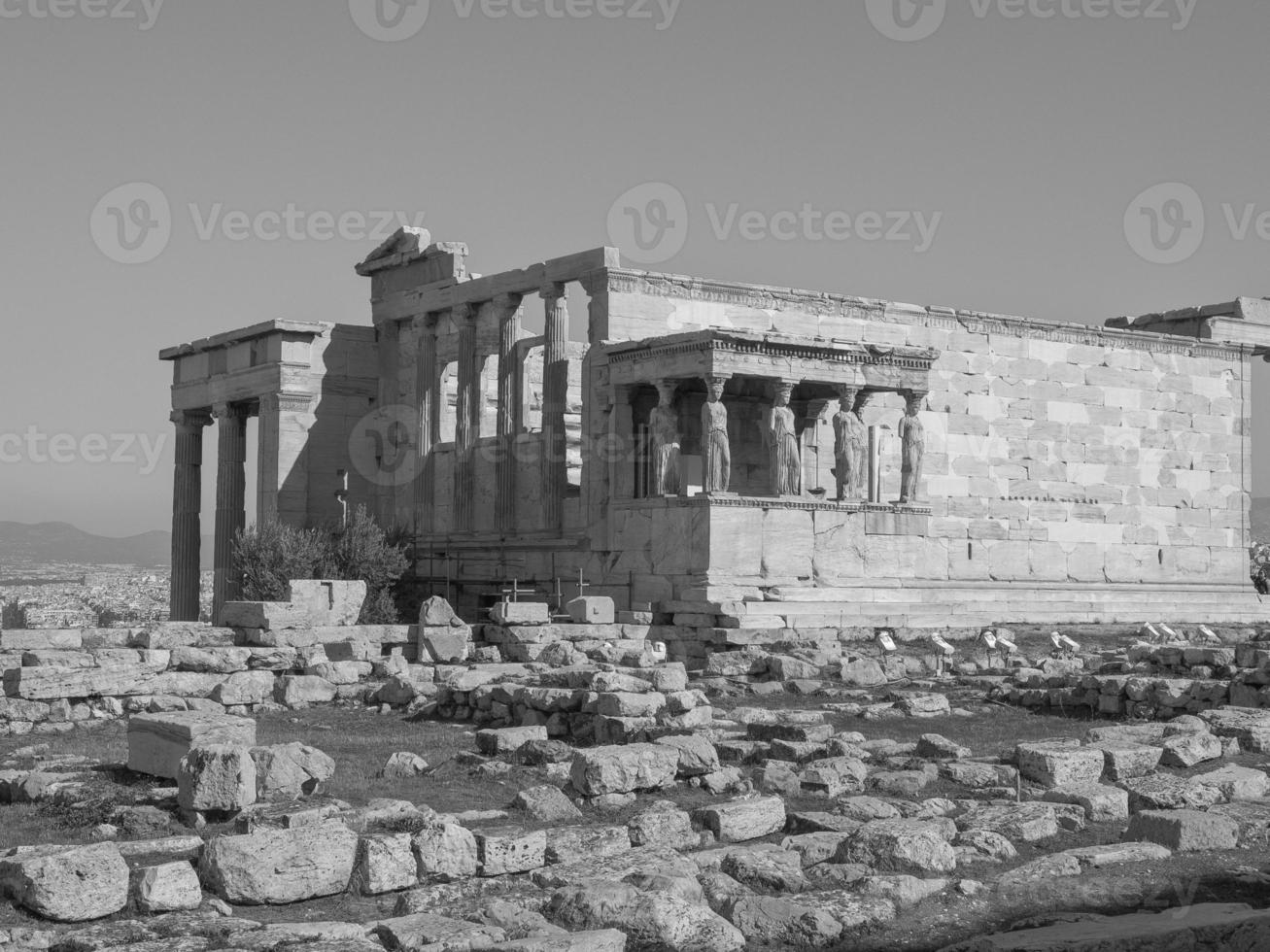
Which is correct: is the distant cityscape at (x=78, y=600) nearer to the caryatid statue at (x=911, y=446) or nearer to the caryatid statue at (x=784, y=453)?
the caryatid statue at (x=784, y=453)

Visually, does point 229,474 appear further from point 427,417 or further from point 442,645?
point 442,645

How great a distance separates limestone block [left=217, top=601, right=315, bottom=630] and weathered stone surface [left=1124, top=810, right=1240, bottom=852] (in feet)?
42.5

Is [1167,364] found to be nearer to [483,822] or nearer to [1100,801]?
[1100,801]

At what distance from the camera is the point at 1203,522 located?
35188 mm

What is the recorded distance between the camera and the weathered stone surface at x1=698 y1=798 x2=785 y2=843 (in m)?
10.4

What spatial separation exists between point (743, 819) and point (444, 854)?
2.10 m

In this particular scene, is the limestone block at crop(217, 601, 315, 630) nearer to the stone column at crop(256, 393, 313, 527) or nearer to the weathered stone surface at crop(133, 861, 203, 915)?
the stone column at crop(256, 393, 313, 527)

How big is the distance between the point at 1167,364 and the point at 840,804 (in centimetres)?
2581

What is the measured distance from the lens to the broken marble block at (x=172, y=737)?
1183 cm

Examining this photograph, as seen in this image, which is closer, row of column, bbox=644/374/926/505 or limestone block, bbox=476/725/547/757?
limestone block, bbox=476/725/547/757

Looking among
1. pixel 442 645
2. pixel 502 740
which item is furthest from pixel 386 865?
pixel 442 645

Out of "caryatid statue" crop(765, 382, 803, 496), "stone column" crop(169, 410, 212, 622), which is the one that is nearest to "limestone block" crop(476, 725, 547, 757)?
"caryatid statue" crop(765, 382, 803, 496)

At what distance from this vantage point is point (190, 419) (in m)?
35.0

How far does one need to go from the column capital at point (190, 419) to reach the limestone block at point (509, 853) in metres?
Answer: 26.7
